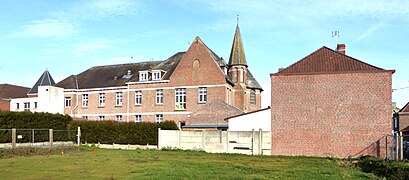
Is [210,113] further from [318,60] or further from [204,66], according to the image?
[318,60]

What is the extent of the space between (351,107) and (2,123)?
26.1m

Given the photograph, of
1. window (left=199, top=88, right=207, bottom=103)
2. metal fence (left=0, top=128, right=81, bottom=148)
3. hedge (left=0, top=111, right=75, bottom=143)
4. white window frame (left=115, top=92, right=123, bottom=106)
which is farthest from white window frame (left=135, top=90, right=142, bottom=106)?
metal fence (left=0, top=128, right=81, bottom=148)

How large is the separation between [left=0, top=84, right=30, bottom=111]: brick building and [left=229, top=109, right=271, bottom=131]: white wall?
46.7 meters

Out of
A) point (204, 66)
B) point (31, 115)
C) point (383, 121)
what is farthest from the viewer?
point (204, 66)

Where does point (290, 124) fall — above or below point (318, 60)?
below

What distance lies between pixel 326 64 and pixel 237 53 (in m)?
19.3

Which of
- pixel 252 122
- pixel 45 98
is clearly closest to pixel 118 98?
pixel 45 98

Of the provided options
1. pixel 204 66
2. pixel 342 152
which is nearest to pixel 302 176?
pixel 342 152

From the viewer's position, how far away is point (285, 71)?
101 feet

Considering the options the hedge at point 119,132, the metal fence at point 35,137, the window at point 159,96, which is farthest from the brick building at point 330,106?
the window at point 159,96

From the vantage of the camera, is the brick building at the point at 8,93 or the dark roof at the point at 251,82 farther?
the brick building at the point at 8,93

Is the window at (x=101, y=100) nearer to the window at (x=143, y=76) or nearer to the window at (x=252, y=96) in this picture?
the window at (x=143, y=76)

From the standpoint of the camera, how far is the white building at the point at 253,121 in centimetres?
3125

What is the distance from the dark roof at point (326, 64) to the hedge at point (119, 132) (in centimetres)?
1330
